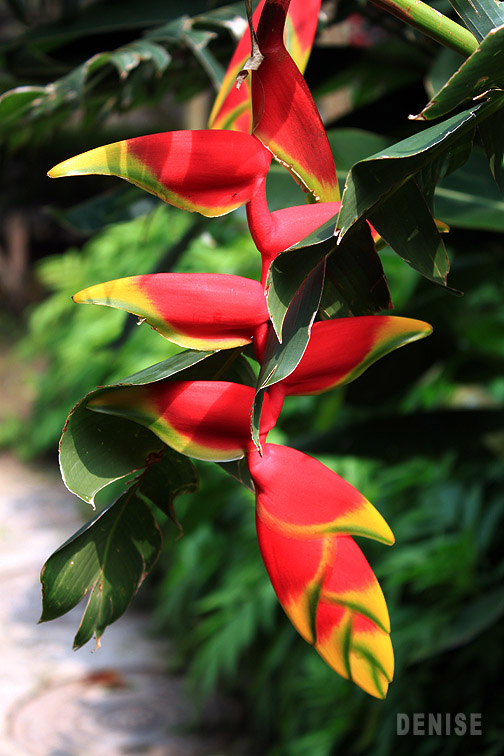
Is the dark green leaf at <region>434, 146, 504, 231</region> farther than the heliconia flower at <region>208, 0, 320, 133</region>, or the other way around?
the dark green leaf at <region>434, 146, 504, 231</region>

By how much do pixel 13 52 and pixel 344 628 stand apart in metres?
0.65

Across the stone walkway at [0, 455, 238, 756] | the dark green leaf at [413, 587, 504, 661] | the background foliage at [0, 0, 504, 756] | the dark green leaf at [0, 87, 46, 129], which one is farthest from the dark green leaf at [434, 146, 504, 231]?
the stone walkway at [0, 455, 238, 756]

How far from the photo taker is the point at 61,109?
557 mm

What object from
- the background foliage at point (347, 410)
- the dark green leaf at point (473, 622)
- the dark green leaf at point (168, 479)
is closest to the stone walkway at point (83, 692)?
the background foliage at point (347, 410)

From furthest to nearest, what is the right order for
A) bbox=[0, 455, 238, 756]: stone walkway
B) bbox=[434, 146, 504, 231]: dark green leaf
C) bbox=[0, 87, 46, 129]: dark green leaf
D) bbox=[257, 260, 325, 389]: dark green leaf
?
bbox=[0, 455, 238, 756]: stone walkway < bbox=[434, 146, 504, 231]: dark green leaf < bbox=[0, 87, 46, 129]: dark green leaf < bbox=[257, 260, 325, 389]: dark green leaf

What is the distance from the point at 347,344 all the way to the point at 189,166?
2.3 inches

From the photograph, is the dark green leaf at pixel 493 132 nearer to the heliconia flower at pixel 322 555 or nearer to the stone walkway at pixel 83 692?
the heliconia flower at pixel 322 555

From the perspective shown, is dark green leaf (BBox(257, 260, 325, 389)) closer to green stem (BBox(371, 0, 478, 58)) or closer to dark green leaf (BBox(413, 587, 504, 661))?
green stem (BBox(371, 0, 478, 58))

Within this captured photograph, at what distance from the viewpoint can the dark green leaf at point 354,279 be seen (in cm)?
22

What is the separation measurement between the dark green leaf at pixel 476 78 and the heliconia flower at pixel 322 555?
10 centimetres

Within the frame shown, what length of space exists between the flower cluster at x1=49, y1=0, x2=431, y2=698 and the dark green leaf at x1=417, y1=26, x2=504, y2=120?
0.04m

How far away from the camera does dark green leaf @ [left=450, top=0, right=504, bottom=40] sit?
23 cm

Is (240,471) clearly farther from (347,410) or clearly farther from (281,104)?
(347,410)

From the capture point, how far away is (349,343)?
0.62ft
